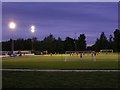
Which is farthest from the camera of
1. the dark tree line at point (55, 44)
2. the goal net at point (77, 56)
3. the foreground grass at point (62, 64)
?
the dark tree line at point (55, 44)

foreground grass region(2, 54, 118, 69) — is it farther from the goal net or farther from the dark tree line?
the dark tree line

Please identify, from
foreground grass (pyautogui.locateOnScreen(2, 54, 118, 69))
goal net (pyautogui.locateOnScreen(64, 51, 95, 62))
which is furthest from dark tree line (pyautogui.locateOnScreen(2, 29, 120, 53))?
foreground grass (pyautogui.locateOnScreen(2, 54, 118, 69))

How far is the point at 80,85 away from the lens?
17.2m

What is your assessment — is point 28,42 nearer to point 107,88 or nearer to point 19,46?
point 19,46

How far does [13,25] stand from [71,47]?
11189 centimetres

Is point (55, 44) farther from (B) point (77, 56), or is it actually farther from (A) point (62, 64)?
(A) point (62, 64)

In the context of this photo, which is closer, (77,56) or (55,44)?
(77,56)

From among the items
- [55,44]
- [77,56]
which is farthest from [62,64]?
[55,44]

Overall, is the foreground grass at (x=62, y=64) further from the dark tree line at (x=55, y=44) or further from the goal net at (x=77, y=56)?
the dark tree line at (x=55, y=44)

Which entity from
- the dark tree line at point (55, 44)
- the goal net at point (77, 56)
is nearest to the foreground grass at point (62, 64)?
the goal net at point (77, 56)

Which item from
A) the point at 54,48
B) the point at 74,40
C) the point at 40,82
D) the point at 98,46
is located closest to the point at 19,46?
the point at 54,48

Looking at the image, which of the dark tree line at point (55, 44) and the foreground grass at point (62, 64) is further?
the dark tree line at point (55, 44)

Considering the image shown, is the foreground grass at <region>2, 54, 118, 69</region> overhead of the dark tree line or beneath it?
beneath

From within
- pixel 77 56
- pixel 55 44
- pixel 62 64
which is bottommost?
pixel 62 64
